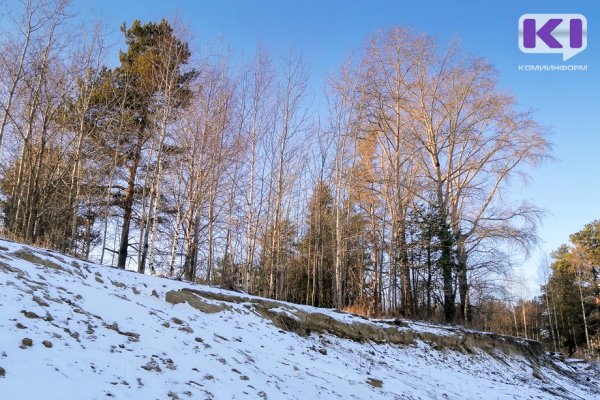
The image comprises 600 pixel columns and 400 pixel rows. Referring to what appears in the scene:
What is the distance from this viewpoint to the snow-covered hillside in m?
3.72

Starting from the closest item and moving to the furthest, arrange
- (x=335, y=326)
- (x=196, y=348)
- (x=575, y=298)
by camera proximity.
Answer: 1. (x=196, y=348)
2. (x=335, y=326)
3. (x=575, y=298)

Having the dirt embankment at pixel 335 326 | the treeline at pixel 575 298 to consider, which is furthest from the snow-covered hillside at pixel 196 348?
the treeline at pixel 575 298

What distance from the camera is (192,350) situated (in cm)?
523

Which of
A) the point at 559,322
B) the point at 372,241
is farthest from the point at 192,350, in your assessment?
the point at 559,322

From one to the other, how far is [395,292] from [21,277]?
547 inches

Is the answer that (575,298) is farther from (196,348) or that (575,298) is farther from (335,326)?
(196,348)

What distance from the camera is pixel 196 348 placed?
535 centimetres

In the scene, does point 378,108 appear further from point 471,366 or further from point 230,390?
point 230,390

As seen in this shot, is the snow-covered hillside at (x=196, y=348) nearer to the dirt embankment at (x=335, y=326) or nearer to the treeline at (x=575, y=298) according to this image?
the dirt embankment at (x=335, y=326)

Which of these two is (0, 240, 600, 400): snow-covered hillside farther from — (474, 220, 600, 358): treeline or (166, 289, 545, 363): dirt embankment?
(474, 220, 600, 358): treeline

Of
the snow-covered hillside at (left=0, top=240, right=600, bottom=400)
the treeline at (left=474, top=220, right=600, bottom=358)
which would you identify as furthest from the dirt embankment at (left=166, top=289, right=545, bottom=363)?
the treeline at (left=474, top=220, right=600, bottom=358)

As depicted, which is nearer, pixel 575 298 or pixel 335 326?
pixel 335 326

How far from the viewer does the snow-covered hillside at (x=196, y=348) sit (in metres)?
3.72

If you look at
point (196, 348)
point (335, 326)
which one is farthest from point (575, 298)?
point (196, 348)
